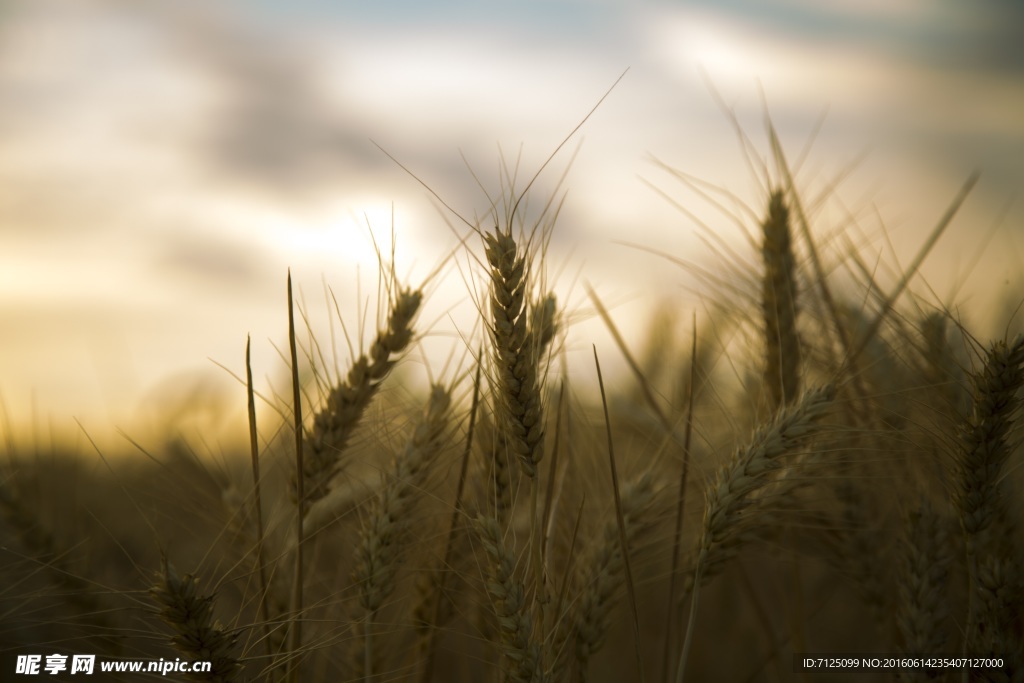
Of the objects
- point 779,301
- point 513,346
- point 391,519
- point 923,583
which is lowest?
point 923,583

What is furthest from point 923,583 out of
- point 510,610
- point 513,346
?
point 513,346

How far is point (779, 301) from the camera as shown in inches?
79.4

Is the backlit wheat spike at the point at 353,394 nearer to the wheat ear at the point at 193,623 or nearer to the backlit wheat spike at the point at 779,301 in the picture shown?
the wheat ear at the point at 193,623

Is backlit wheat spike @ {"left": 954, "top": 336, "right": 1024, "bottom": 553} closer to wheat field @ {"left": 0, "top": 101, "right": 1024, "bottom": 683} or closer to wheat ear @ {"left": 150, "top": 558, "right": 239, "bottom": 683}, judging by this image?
wheat field @ {"left": 0, "top": 101, "right": 1024, "bottom": 683}

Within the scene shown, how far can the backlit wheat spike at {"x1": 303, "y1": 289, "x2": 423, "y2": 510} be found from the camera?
1602 millimetres

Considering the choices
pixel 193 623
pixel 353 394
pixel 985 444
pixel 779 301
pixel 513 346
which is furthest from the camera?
pixel 779 301

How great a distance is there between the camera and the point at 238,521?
192cm

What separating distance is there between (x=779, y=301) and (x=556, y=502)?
92 centimetres

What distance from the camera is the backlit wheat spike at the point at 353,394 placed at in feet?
5.25

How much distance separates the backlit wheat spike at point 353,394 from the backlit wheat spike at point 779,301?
3.41 ft

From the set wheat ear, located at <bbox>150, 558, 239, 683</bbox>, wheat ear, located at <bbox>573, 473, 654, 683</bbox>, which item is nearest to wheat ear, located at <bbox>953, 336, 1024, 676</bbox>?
wheat ear, located at <bbox>573, 473, 654, 683</bbox>

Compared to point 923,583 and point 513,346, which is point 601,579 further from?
point 923,583

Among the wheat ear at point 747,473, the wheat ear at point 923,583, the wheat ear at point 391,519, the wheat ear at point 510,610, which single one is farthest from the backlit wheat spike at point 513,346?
the wheat ear at point 923,583

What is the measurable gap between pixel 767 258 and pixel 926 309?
0.45 m
